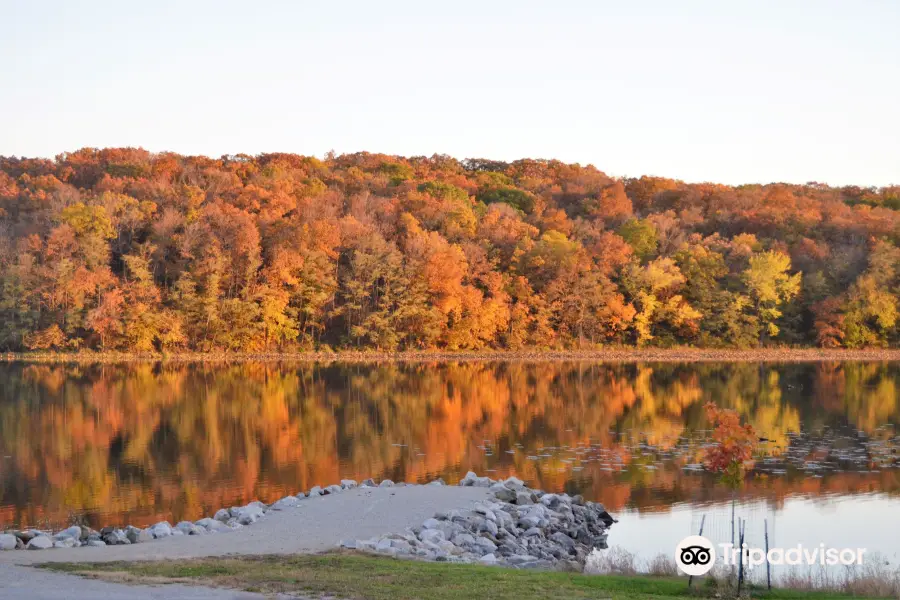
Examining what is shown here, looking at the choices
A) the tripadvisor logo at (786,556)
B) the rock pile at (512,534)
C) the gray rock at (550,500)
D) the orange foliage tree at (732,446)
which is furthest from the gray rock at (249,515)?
the orange foliage tree at (732,446)

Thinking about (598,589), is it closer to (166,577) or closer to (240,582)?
(240,582)

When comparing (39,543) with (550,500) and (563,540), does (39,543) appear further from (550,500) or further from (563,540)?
Result: (550,500)

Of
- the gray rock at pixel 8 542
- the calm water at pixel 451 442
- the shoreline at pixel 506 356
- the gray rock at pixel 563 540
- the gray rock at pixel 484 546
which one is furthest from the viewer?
the shoreline at pixel 506 356

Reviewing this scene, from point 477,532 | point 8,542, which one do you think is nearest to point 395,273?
point 477,532

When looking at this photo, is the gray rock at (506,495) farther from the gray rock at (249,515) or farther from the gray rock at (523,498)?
the gray rock at (249,515)

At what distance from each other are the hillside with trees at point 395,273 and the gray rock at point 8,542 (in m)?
47.2

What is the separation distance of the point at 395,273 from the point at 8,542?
52.5m

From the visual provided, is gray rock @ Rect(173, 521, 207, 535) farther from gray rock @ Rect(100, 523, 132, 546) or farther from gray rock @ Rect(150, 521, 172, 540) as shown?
gray rock @ Rect(100, 523, 132, 546)

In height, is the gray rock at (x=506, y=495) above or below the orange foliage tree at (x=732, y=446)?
below

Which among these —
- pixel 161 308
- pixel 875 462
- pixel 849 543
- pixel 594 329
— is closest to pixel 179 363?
pixel 161 308

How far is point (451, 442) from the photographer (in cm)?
2852

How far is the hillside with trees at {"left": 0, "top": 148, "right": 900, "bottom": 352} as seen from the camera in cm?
6091

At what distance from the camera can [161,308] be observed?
6181 centimetres

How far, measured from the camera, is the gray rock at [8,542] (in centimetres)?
1385
